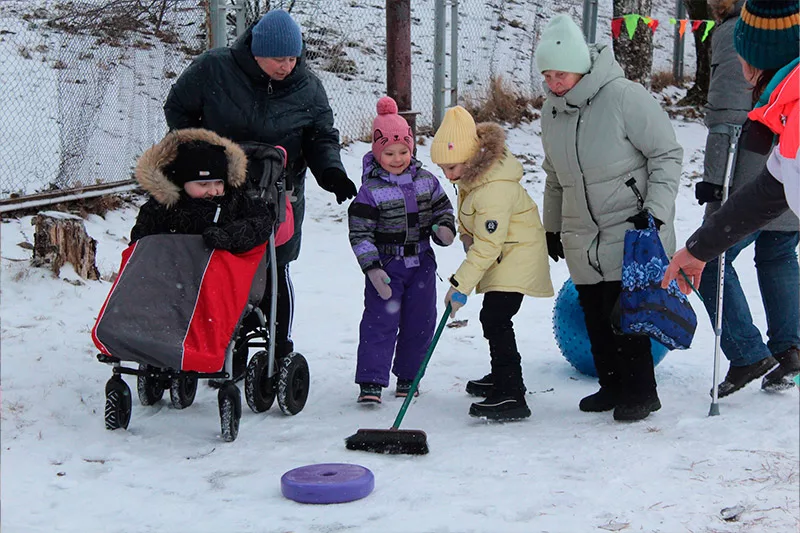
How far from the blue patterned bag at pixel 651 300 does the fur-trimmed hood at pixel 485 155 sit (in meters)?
0.80

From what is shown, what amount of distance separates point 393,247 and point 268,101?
999 millimetres

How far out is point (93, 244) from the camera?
630 cm

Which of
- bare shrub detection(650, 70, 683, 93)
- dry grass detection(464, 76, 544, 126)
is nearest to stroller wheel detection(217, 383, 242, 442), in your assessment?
Answer: dry grass detection(464, 76, 544, 126)

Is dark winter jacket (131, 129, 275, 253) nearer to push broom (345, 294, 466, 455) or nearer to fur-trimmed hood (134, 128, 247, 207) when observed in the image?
fur-trimmed hood (134, 128, 247, 207)

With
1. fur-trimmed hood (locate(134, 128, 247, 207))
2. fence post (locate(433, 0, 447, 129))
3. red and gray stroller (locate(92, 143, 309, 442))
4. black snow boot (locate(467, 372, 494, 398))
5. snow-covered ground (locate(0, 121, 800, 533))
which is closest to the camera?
snow-covered ground (locate(0, 121, 800, 533))

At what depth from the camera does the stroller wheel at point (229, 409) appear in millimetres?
4227

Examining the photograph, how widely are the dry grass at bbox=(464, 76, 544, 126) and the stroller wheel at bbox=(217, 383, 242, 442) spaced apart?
7849 millimetres

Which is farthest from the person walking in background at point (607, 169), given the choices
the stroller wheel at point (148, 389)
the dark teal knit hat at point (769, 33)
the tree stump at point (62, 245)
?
the tree stump at point (62, 245)

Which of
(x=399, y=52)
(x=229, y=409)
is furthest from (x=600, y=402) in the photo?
(x=399, y=52)

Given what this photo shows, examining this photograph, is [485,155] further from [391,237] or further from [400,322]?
[400,322]

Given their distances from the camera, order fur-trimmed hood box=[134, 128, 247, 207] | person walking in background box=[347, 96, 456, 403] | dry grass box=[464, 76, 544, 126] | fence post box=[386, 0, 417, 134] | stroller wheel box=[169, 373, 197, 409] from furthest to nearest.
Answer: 1. dry grass box=[464, 76, 544, 126]
2. fence post box=[386, 0, 417, 134]
3. person walking in background box=[347, 96, 456, 403]
4. stroller wheel box=[169, 373, 197, 409]
5. fur-trimmed hood box=[134, 128, 247, 207]

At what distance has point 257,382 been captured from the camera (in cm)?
467

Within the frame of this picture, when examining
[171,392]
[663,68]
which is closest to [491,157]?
[171,392]

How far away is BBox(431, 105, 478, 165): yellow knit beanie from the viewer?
468 centimetres
